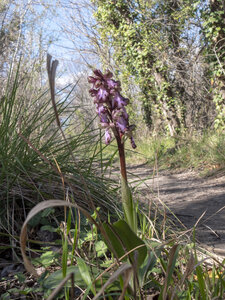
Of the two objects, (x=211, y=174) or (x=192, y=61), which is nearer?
(x=211, y=174)

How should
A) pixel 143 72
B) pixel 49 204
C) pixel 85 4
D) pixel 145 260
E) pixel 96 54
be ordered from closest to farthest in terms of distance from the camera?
pixel 49 204 → pixel 145 260 → pixel 143 72 → pixel 85 4 → pixel 96 54

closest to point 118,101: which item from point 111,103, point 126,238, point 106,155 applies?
point 111,103

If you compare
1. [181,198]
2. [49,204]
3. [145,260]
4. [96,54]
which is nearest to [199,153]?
[181,198]

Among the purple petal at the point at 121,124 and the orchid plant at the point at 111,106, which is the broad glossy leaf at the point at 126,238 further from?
the purple petal at the point at 121,124

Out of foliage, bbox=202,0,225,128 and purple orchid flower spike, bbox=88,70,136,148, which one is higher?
foliage, bbox=202,0,225,128

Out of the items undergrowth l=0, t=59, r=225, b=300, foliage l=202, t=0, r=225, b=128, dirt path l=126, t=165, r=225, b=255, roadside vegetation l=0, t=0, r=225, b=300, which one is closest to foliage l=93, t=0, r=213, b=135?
roadside vegetation l=0, t=0, r=225, b=300

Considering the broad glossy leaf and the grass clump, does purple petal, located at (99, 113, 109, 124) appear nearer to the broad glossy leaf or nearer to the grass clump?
the broad glossy leaf

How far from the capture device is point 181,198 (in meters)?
2.95

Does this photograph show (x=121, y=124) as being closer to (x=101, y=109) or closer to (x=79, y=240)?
(x=101, y=109)

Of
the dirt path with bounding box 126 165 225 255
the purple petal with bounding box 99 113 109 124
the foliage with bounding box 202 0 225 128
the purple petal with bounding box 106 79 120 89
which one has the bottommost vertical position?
the dirt path with bounding box 126 165 225 255

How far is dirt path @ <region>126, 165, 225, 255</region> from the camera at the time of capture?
1676 millimetres

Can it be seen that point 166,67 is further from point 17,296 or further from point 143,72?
point 17,296

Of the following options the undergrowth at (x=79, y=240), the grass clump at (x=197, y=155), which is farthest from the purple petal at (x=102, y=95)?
the grass clump at (x=197, y=155)

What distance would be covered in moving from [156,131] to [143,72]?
8.92 feet
